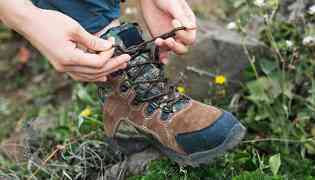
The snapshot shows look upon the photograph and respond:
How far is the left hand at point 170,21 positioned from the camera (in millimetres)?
1554

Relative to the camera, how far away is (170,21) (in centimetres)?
167

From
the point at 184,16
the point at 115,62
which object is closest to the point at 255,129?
the point at 184,16

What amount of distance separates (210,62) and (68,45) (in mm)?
923

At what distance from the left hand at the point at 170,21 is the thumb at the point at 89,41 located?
199mm

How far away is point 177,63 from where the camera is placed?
86.2 inches

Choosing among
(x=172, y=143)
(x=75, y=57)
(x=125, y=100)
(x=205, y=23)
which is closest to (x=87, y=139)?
(x=125, y=100)

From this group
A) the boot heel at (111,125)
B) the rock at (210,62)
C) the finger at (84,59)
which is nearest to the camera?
the finger at (84,59)

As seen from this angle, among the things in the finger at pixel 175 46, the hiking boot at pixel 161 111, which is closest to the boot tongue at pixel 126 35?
the hiking boot at pixel 161 111

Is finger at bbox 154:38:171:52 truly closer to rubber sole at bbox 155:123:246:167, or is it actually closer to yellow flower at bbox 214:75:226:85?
rubber sole at bbox 155:123:246:167

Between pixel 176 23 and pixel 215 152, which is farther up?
pixel 176 23

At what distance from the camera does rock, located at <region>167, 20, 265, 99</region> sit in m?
2.15

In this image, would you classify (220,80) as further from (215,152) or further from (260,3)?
(215,152)

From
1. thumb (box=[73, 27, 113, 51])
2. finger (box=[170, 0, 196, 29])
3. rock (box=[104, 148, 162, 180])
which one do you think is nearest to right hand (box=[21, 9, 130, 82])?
thumb (box=[73, 27, 113, 51])

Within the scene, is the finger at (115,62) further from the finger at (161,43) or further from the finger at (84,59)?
the finger at (161,43)
